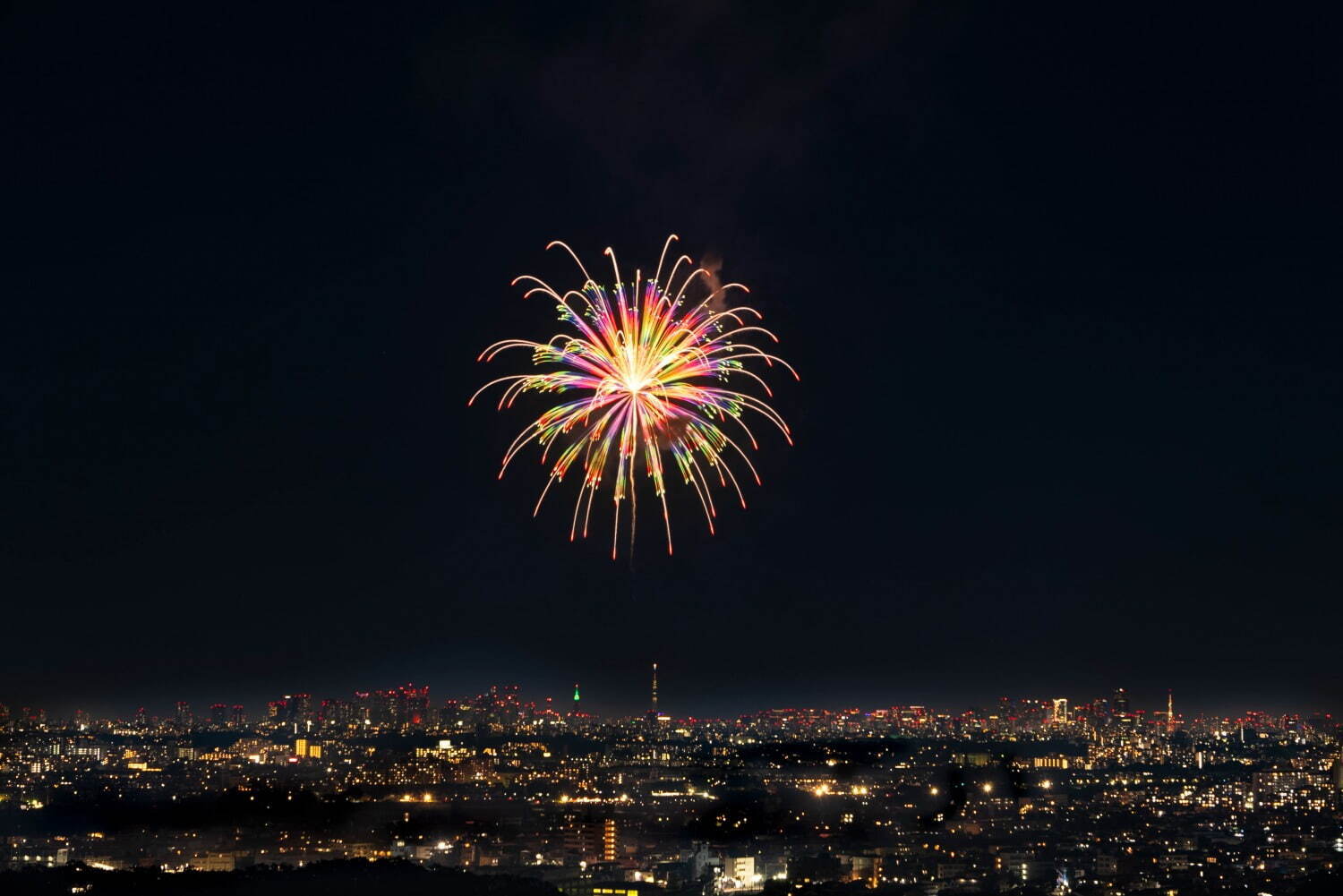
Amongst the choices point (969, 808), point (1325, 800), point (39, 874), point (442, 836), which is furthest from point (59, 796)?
point (1325, 800)

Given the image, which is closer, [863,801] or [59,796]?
[59,796]

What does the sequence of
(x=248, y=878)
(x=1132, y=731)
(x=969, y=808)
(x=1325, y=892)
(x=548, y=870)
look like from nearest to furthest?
(x=1325, y=892) → (x=248, y=878) → (x=548, y=870) → (x=969, y=808) → (x=1132, y=731)

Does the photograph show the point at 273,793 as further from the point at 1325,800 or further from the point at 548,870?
the point at 1325,800

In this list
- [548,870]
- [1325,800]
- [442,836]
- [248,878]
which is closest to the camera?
[248,878]

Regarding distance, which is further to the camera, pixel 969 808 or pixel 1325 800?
pixel 1325 800

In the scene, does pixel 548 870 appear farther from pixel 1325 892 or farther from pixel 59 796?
pixel 59 796

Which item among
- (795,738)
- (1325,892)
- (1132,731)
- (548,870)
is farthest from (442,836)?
(1132,731)
